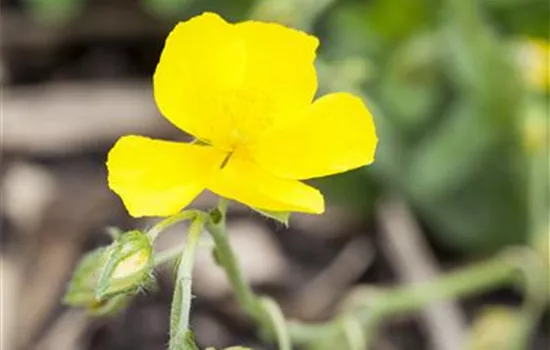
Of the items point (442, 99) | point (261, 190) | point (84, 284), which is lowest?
point (442, 99)

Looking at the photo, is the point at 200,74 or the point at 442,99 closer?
the point at 200,74

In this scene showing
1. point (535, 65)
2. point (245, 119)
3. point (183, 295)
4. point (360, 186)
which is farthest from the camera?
point (360, 186)

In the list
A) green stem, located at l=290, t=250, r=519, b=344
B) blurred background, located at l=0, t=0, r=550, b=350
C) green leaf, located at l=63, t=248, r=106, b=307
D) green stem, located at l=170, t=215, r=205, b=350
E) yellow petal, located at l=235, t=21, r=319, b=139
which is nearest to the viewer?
green stem, located at l=170, t=215, r=205, b=350

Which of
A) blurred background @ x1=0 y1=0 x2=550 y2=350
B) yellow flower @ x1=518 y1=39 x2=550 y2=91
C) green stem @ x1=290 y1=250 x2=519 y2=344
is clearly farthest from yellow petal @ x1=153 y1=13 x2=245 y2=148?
yellow flower @ x1=518 y1=39 x2=550 y2=91

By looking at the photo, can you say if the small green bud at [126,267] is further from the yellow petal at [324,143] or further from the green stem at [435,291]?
the green stem at [435,291]

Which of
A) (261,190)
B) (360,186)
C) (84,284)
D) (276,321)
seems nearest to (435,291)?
(360,186)

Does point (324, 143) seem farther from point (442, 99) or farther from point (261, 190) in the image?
point (442, 99)

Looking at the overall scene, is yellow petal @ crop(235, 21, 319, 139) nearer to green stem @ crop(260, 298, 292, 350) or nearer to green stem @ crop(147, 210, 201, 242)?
green stem @ crop(147, 210, 201, 242)
